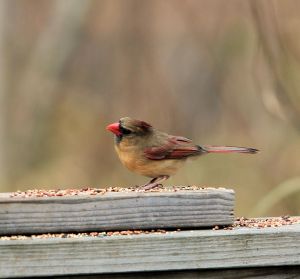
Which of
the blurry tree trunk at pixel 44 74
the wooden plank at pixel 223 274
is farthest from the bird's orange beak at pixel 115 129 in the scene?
the blurry tree trunk at pixel 44 74

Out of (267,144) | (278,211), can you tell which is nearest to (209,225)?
(278,211)

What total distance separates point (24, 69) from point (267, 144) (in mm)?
4333

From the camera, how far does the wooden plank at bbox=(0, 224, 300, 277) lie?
3504 mm

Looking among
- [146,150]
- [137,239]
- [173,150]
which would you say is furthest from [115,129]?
[137,239]

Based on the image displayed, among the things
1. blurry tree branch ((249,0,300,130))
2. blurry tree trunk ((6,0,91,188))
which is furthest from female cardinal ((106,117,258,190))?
blurry tree trunk ((6,0,91,188))

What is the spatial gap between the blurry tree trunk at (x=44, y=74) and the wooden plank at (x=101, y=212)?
297 inches

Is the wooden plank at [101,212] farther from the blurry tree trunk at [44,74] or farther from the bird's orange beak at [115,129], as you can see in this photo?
the blurry tree trunk at [44,74]

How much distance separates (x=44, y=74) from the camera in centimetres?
1148

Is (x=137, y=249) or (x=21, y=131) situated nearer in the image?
(x=137, y=249)

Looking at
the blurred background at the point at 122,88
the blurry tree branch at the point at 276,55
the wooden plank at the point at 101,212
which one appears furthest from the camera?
the blurred background at the point at 122,88

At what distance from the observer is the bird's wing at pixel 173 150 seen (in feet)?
16.5

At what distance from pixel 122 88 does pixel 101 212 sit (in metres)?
7.83

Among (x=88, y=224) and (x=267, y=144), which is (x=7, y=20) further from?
(x=88, y=224)

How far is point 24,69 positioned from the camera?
482 inches
